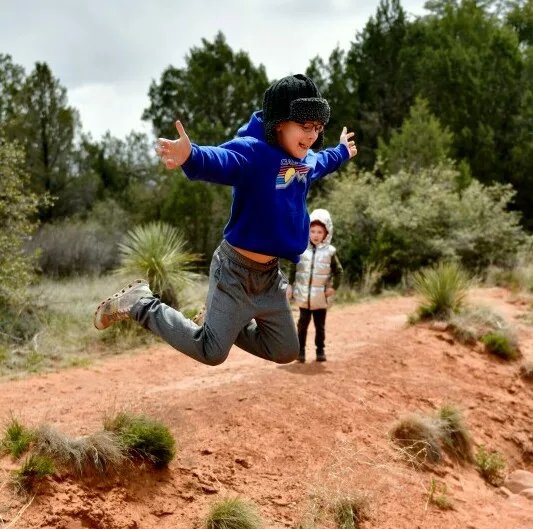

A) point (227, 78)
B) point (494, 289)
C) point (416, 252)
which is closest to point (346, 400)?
point (494, 289)

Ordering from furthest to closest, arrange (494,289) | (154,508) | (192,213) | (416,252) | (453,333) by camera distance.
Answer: (192,213) < (416,252) < (494,289) < (453,333) < (154,508)

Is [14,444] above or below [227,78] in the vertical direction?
below

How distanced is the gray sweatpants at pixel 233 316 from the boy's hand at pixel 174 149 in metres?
0.87

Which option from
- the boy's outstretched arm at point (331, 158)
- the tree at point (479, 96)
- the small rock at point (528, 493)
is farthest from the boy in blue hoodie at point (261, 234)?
the tree at point (479, 96)

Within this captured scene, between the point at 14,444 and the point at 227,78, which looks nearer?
the point at 14,444

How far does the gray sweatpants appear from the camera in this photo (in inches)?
149

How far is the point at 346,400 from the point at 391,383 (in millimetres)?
1087

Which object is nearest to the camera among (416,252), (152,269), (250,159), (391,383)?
(250,159)

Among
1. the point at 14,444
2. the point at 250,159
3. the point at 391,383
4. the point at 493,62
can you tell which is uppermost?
the point at 493,62

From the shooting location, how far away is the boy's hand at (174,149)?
10.2 feet

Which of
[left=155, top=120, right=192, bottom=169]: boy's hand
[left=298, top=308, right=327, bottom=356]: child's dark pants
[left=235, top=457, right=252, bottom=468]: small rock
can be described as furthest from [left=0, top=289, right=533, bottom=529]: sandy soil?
[left=155, top=120, right=192, bottom=169]: boy's hand

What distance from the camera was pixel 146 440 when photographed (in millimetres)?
4367

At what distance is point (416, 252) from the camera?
15367 mm

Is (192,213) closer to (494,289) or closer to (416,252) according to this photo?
(416,252)
